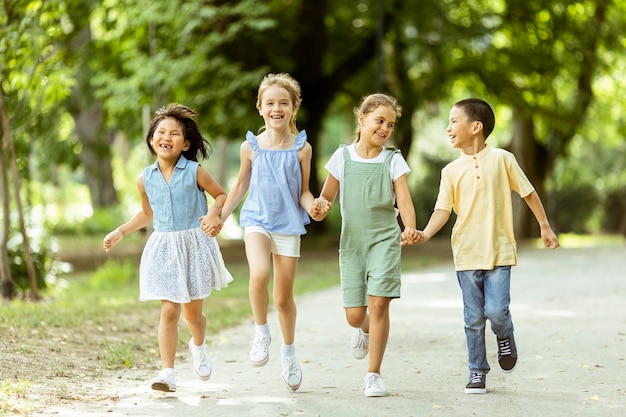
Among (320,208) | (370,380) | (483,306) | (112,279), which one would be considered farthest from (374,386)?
(112,279)

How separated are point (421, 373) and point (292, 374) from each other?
1.15 m

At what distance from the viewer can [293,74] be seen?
23.1 meters

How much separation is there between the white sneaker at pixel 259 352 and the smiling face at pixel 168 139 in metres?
1.30

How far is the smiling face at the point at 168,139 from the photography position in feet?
21.1

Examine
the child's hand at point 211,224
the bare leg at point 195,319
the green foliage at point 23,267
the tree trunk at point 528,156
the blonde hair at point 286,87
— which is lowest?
the bare leg at point 195,319

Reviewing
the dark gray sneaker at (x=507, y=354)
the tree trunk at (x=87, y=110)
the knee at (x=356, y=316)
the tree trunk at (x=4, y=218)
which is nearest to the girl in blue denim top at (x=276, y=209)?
the knee at (x=356, y=316)

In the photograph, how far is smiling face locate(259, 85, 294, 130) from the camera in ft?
20.9

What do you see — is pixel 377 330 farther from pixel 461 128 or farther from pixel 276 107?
pixel 276 107

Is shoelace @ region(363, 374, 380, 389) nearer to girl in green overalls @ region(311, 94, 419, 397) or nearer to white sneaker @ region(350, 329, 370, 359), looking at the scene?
girl in green overalls @ region(311, 94, 419, 397)

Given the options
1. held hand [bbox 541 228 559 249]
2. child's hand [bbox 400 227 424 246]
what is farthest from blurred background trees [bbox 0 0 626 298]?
held hand [bbox 541 228 559 249]

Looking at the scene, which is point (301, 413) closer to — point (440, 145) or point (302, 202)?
point (302, 202)

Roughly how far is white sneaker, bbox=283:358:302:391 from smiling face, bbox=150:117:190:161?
1.52 meters

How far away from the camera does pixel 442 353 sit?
7988 millimetres

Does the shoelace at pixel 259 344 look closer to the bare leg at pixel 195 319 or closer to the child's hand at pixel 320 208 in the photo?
the bare leg at pixel 195 319
